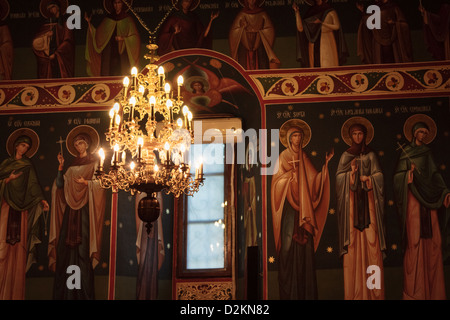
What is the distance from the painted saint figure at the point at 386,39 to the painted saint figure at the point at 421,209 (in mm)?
913

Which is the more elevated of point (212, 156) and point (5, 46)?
point (5, 46)

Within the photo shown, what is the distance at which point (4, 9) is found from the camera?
9844 millimetres

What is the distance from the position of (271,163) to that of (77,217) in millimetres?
2693

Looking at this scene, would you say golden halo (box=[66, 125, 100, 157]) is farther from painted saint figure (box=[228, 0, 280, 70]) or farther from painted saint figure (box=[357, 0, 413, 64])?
painted saint figure (box=[357, 0, 413, 64])

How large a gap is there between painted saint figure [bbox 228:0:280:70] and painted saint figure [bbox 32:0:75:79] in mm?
2308

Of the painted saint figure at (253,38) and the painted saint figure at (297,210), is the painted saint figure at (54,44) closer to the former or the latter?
the painted saint figure at (253,38)

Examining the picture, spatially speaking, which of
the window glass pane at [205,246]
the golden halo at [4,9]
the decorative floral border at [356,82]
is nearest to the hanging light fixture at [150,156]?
the decorative floral border at [356,82]

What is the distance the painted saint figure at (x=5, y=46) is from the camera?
31.5ft

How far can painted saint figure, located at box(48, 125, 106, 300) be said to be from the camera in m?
8.85

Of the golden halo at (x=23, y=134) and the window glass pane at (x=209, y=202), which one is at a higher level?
the golden halo at (x=23, y=134)

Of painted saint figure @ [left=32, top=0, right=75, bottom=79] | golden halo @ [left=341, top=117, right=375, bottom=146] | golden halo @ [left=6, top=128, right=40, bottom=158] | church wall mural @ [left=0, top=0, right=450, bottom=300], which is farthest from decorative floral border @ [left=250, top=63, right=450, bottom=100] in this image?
golden halo @ [left=6, top=128, right=40, bottom=158]

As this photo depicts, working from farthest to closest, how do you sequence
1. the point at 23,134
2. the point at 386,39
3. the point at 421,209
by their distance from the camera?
the point at 23,134 → the point at 386,39 → the point at 421,209

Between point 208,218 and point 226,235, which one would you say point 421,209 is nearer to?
point 226,235

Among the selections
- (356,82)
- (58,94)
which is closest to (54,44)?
(58,94)
